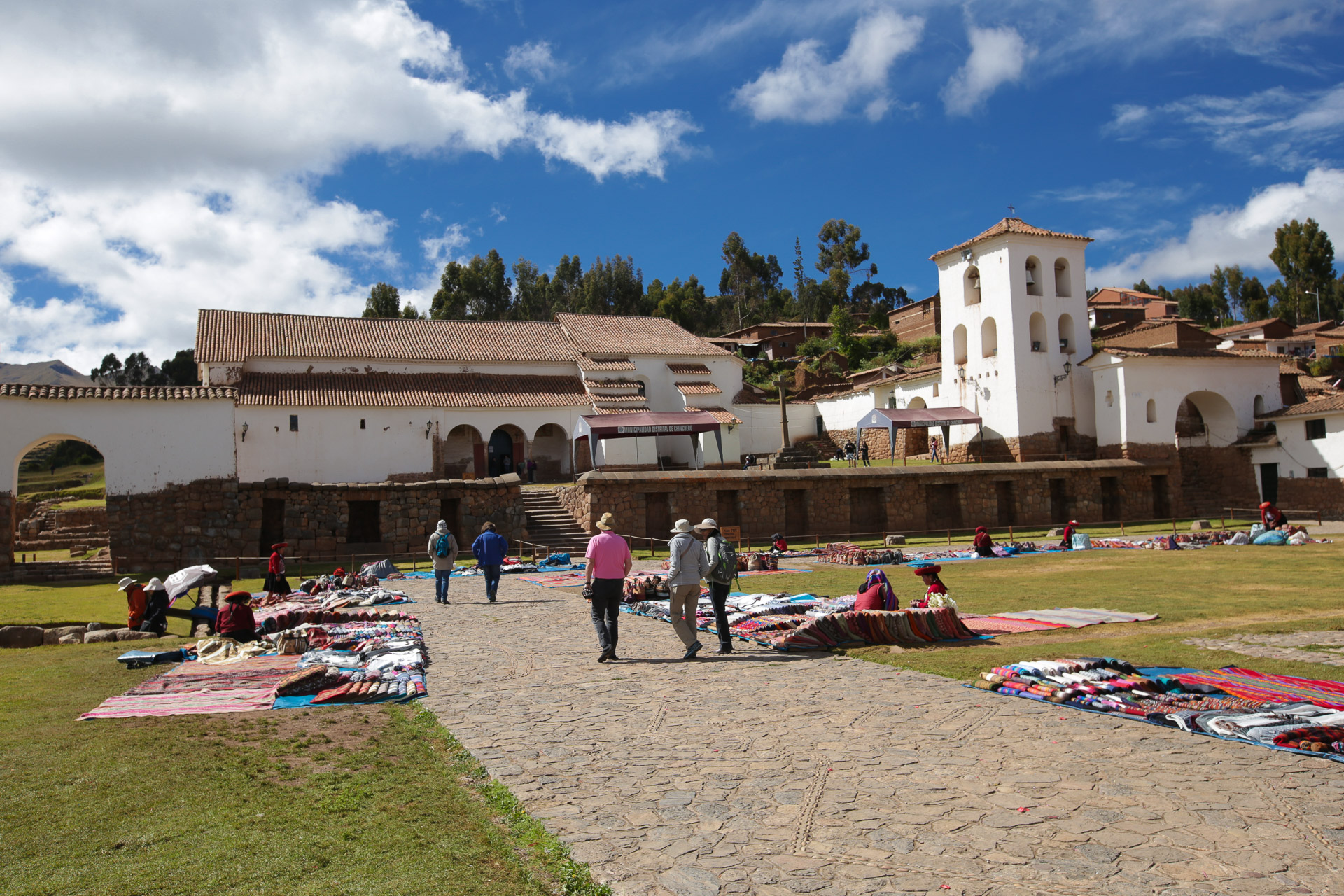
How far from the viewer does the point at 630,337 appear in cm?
4331

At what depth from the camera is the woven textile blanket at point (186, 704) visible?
24.0 feet

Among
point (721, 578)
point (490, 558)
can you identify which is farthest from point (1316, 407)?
point (721, 578)

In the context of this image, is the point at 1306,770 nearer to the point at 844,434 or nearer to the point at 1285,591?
the point at 1285,591

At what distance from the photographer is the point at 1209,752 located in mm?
5621

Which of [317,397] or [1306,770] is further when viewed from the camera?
[317,397]

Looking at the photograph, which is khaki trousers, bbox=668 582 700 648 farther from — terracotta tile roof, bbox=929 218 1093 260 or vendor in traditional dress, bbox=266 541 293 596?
terracotta tile roof, bbox=929 218 1093 260

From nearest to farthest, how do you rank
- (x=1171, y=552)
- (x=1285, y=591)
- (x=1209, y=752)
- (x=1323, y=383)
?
(x=1209, y=752), (x=1285, y=591), (x=1171, y=552), (x=1323, y=383)

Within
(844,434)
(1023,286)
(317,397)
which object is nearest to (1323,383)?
(1023,286)

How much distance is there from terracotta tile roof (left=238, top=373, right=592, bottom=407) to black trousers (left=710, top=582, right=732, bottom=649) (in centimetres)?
2707

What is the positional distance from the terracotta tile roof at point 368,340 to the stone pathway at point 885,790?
102 ft

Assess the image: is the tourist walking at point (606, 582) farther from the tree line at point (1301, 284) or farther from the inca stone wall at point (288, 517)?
the tree line at point (1301, 284)

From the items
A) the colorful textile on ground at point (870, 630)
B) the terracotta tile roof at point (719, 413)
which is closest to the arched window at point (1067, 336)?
the terracotta tile roof at point (719, 413)

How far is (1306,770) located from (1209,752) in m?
0.54

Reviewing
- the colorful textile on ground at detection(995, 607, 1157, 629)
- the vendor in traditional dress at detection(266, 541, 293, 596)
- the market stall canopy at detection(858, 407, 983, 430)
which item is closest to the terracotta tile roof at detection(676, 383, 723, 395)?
the market stall canopy at detection(858, 407, 983, 430)
